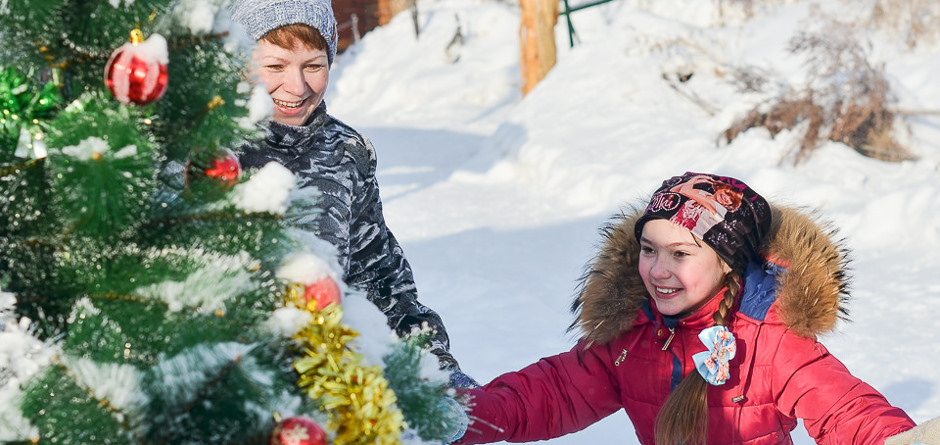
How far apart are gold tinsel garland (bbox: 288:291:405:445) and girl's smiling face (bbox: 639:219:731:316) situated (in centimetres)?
137

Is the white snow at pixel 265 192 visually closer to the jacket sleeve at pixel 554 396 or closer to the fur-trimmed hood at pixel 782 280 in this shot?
the jacket sleeve at pixel 554 396

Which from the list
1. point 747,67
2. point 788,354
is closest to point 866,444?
point 788,354

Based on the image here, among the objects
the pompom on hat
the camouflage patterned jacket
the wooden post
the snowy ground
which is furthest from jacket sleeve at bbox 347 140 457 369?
the wooden post

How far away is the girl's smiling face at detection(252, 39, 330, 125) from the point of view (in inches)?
82.9

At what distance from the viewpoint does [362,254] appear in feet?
7.50

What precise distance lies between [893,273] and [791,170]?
152cm

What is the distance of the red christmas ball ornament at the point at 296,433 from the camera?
0.99 m

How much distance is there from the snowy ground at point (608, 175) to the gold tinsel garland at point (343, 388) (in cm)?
199

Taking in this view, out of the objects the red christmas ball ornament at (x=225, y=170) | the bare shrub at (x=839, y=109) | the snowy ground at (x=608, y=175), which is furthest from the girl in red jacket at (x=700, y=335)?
the bare shrub at (x=839, y=109)

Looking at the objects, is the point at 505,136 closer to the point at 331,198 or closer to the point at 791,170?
the point at 791,170

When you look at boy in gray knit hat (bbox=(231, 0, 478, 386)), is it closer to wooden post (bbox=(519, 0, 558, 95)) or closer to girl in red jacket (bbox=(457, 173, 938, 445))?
girl in red jacket (bbox=(457, 173, 938, 445))

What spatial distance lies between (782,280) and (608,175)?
4.73 meters

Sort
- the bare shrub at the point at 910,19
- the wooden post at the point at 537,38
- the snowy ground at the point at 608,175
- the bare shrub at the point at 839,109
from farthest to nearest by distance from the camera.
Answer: the wooden post at the point at 537,38
the bare shrub at the point at 910,19
the bare shrub at the point at 839,109
the snowy ground at the point at 608,175

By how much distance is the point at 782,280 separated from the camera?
228 cm
